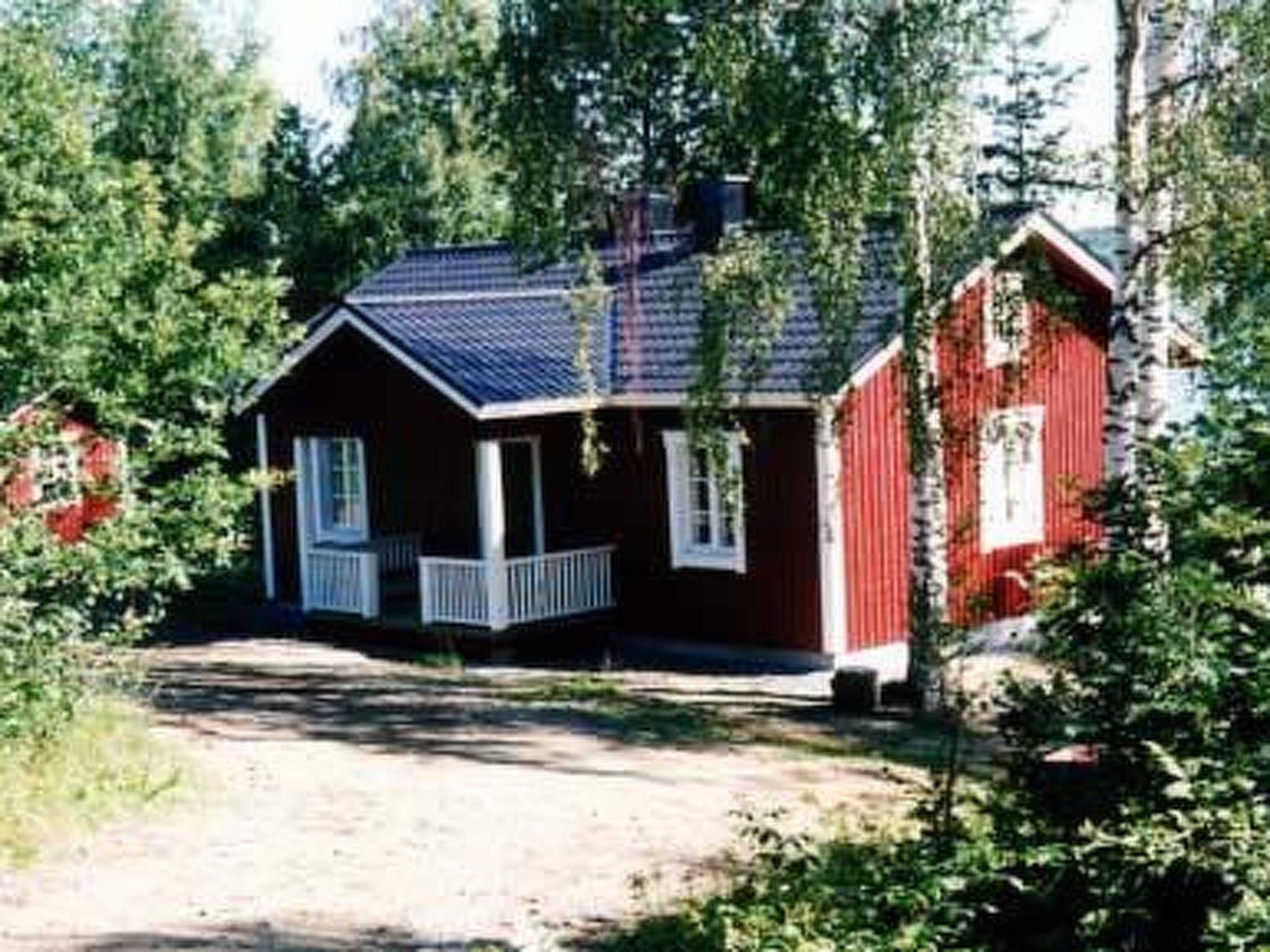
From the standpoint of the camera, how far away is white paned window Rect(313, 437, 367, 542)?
2245 cm

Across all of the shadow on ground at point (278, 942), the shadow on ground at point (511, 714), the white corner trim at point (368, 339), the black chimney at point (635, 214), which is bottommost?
the shadow on ground at point (278, 942)

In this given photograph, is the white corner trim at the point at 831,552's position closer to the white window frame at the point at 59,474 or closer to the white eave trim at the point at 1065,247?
the white eave trim at the point at 1065,247

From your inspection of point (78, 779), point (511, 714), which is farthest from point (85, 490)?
point (511, 714)

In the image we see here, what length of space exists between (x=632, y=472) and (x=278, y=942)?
1168 centimetres

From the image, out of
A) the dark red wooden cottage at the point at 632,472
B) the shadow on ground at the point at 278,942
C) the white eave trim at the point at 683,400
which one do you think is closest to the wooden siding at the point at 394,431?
the dark red wooden cottage at the point at 632,472

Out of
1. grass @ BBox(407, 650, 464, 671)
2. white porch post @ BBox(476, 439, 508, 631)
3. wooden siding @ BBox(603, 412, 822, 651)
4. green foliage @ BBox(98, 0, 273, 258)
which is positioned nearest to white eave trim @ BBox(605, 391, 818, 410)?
Answer: wooden siding @ BBox(603, 412, 822, 651)

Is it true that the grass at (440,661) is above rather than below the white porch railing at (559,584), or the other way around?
below

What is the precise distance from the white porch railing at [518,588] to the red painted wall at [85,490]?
6.89 metres

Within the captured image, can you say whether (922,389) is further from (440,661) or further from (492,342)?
(492,342)

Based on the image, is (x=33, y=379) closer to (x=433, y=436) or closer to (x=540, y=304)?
(x=433, y=436)

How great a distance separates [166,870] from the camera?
10.2 m

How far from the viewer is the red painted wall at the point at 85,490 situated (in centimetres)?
1202

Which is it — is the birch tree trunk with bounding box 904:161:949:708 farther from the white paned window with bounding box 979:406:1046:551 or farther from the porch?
the porch

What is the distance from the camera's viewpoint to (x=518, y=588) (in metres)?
19.5
